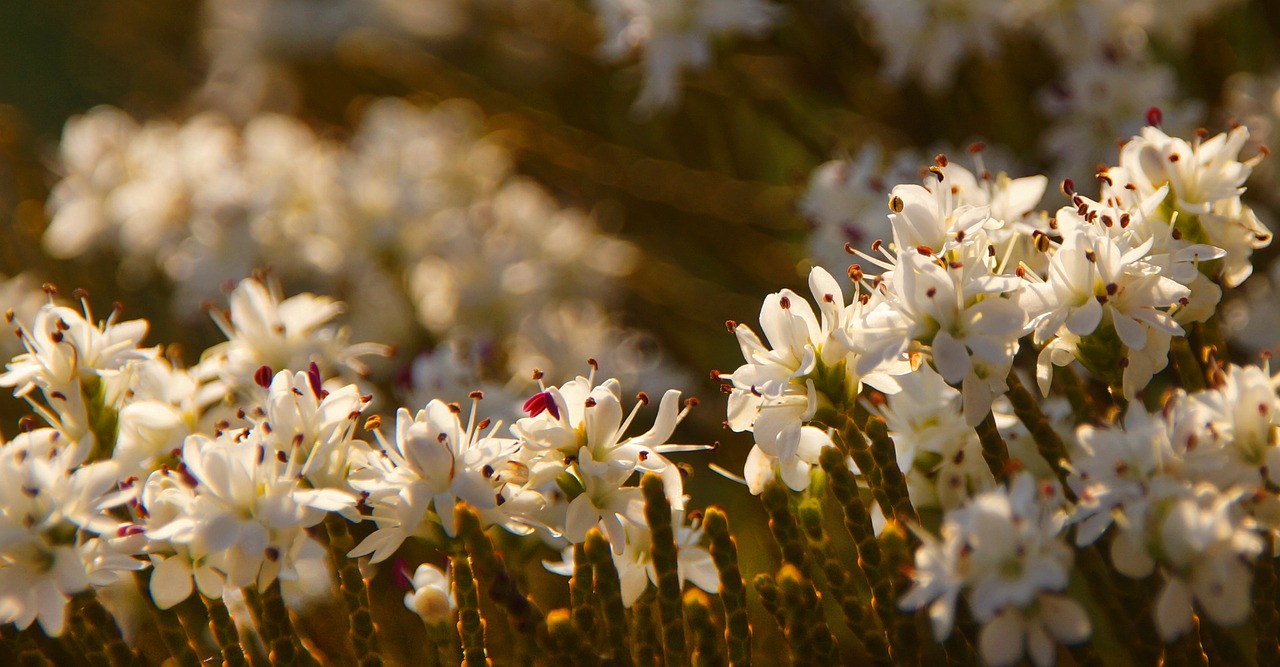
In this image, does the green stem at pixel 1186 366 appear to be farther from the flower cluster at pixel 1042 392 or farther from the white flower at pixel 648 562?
the white flower at pixel 648 562

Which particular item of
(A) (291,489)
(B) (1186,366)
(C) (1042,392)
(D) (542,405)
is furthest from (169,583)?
(B) (1186,366)

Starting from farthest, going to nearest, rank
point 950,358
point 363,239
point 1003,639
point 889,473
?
point 363,239 < point 889,473 < point 950,358 < point 1003,639

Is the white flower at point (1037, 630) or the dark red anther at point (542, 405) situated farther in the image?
the dark red anther at point (542, 405)

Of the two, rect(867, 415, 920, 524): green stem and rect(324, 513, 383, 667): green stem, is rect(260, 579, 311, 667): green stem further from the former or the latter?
rect(867, 415, 920, 524): green stem

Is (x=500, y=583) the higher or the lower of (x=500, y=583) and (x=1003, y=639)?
the higher

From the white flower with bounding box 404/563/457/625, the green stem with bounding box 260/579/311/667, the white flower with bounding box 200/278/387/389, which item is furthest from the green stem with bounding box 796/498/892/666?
the white flower with bounding box 200/278/387/389

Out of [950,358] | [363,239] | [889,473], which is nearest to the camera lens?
[950,358]

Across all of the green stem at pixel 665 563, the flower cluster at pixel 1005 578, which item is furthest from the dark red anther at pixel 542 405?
the flower cluster at pixel 1005 578

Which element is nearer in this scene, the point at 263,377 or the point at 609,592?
the point at 609,592

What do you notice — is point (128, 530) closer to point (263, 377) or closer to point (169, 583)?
point (169, 583)
